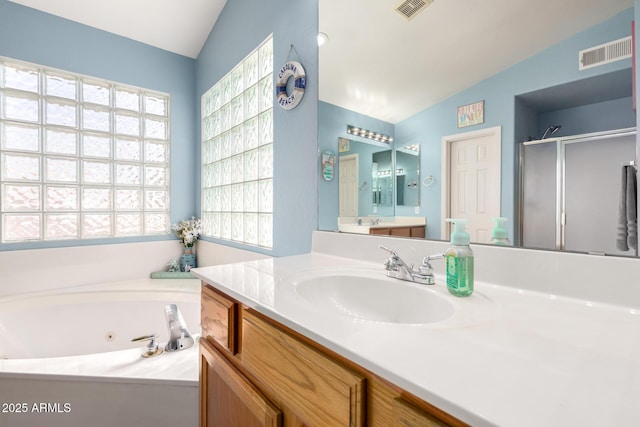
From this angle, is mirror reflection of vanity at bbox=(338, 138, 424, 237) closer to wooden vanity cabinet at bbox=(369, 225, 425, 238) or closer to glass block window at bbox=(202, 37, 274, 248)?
wooden vanity cabinet at bbox=(369, 225, 425, 238)

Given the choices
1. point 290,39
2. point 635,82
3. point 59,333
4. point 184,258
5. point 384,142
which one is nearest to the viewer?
point 635,82

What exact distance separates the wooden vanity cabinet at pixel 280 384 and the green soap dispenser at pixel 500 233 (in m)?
0.58

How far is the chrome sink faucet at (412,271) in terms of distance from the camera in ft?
2.60

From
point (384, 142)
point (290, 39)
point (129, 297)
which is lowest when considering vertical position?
point (129, 297)

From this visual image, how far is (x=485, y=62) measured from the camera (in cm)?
83

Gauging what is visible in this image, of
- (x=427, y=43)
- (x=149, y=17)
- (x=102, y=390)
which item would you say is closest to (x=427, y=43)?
(x=427, y=43)

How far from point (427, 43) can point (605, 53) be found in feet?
1.51

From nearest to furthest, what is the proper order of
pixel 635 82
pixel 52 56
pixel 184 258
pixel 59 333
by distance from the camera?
pixel 635 82, pixel 59 333, pixel 52 56, pixel 184 258

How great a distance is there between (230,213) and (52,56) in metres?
1.70

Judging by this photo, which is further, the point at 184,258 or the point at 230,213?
the point at 184,258

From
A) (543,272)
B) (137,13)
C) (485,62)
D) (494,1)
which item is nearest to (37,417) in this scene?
(543,272)

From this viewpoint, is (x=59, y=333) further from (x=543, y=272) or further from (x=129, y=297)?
(x=543, y=272)

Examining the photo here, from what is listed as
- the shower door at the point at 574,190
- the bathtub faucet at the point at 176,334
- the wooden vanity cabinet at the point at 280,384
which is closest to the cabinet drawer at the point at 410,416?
the wooden vanity cabinet at the point at 280,384

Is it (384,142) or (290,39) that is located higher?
(290,39)
